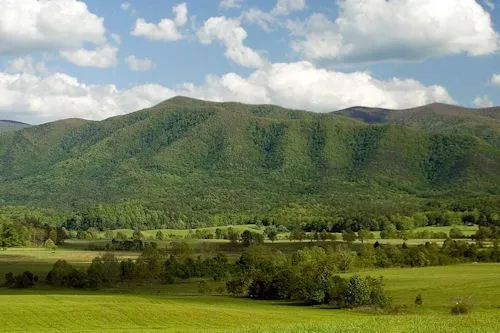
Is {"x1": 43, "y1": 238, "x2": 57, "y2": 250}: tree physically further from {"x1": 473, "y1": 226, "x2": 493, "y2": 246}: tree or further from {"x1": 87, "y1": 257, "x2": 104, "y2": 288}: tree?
{"x1": 473, "y1": 226, "x2": 493, "y2": 246}: tree

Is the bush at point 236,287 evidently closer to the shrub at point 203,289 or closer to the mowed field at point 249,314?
the shrub at point 203,289

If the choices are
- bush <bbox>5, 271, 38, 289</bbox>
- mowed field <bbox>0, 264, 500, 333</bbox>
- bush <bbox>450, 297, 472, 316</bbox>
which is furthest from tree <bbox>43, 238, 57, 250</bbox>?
bush <bbox>450, 297, 472, 316</bbox>

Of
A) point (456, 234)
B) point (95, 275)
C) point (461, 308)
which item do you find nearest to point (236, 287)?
point (95, 275)

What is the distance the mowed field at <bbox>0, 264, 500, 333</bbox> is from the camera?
49.4 meters

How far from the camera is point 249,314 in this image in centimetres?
7556

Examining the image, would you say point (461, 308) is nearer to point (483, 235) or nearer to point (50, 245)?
point (483, 235)

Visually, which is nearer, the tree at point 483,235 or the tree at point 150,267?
the tree at point 150,267

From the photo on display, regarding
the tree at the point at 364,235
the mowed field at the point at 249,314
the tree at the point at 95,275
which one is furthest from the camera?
the tree at the point at 364,235

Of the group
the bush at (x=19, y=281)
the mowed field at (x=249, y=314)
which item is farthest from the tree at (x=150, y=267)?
the mowed field at (x=249, y=314)

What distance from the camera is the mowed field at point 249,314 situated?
162 feet

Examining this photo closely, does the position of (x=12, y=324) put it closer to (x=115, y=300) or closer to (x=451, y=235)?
(x=115, y=300)

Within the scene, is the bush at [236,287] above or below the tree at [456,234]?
below

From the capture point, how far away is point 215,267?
142 meters

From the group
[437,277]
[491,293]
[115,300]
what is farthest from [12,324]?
[437,277]
